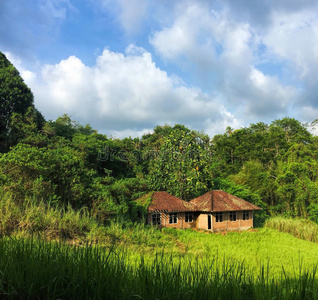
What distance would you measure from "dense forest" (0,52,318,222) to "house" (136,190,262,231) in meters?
1.58

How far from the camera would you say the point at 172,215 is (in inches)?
878

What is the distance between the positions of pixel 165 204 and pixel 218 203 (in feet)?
16.1

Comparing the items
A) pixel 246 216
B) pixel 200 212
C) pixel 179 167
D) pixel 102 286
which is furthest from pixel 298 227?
pixel 102 286

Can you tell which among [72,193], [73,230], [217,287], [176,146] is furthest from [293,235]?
[217,287]

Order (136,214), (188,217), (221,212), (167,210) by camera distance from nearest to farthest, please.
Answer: (136,214) → (167,210) → (221,212) → (188,217)

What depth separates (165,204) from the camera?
21.7 metres

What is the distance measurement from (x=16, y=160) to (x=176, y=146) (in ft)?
50.4

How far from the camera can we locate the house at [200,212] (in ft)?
70.6

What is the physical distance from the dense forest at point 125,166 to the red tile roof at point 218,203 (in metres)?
1.37

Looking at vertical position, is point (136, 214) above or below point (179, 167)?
below

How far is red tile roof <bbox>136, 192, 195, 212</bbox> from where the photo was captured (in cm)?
2112

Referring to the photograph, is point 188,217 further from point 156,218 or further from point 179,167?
point 179,167

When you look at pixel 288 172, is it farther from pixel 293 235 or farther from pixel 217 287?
pixel 217 287

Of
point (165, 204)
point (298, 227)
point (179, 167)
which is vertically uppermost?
point (179, 167)
